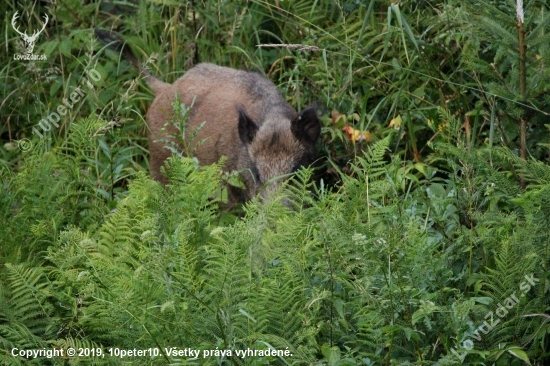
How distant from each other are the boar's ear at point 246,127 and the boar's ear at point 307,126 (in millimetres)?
289

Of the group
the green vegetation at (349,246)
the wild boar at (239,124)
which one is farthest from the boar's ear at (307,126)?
the green vegetation at (349,246)

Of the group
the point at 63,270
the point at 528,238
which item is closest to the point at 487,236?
the point at 528,238

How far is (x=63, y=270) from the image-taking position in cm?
467

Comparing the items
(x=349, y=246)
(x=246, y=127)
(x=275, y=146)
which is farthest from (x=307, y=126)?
(x=349, y=246)

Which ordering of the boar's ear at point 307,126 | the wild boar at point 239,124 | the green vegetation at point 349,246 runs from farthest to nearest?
the wild boar at point 239,124 < the boar's ear at point 307,126 < the green vegetation at point 349,246

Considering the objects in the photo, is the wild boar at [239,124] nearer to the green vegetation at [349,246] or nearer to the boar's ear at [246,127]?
the boar's ear at [246,127]

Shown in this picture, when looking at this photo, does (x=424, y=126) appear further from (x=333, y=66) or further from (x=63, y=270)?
(x=63, y=270)

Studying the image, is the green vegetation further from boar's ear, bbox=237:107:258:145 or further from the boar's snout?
boar's ear, bbox=237:107:258:145

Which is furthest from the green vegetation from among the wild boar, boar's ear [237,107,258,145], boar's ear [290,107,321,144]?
boar's ear [237,107,258,145]

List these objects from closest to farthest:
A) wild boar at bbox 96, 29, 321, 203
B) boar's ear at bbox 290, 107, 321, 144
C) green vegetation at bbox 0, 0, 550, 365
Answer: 1. green vegetation at bbox 0, 0, 550, 365
2. boar's ear at bbox 290, 107, 321, 144
3. wild boar at bbox 96, 29, 321, 203

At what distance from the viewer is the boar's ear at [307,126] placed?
22.8ft

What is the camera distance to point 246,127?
278 inches

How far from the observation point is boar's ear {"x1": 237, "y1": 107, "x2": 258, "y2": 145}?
23.0 ft

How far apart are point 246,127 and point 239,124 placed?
0.06 meters
